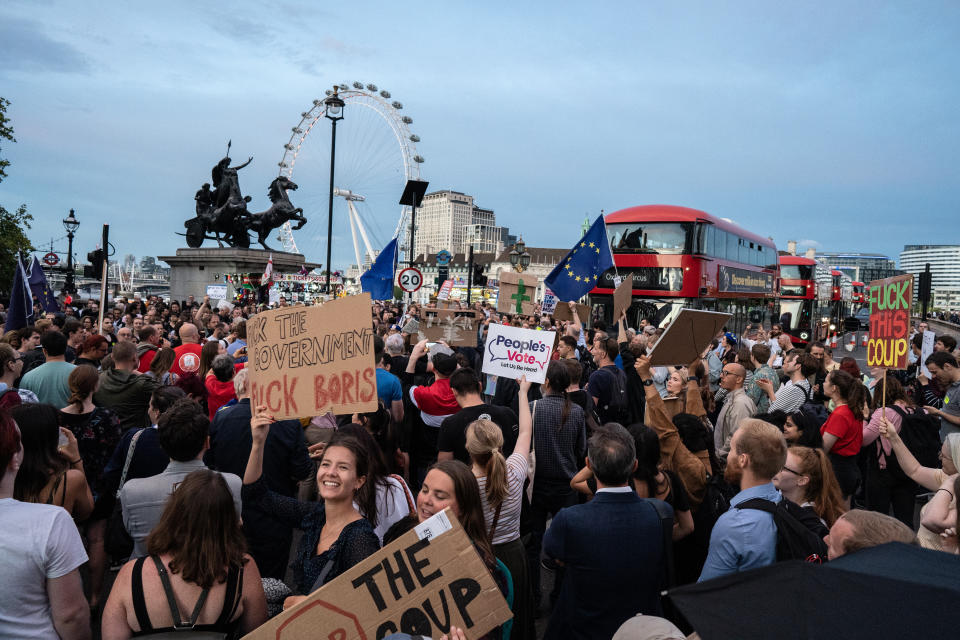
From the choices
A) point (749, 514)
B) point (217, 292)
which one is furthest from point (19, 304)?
point (217, 292)

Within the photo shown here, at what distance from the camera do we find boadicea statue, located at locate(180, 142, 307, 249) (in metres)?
29.5

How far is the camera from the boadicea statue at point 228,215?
29531 millimetres

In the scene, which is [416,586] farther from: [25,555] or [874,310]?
[874,310]

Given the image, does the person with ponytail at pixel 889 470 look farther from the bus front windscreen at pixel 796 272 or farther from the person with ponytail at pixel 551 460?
the bus front windscreen at pixel 796 272

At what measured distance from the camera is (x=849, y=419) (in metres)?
Answer: 5.34

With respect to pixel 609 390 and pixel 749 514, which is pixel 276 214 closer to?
pixel 609 390

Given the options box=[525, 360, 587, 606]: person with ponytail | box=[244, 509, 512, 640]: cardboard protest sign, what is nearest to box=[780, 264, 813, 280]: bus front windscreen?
box=[525, 360, 587, 606]: person with ponytail

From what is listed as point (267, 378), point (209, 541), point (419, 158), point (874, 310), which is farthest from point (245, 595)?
point (419, 158)

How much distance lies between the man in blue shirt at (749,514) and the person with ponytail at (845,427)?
2374mm

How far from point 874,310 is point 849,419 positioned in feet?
3.35

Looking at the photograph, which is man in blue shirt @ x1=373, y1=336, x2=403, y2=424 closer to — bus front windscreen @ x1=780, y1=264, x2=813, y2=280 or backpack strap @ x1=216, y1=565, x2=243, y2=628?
backpack strap @ x1=216, y1=565, x2=243, y2=628

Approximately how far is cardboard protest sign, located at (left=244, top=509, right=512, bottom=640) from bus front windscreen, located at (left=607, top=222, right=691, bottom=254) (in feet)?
51.7

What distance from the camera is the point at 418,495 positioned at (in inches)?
127

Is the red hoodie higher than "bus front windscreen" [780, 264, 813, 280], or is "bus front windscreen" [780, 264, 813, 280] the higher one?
"bus front windscreen" [780, 264, 813, 280]
